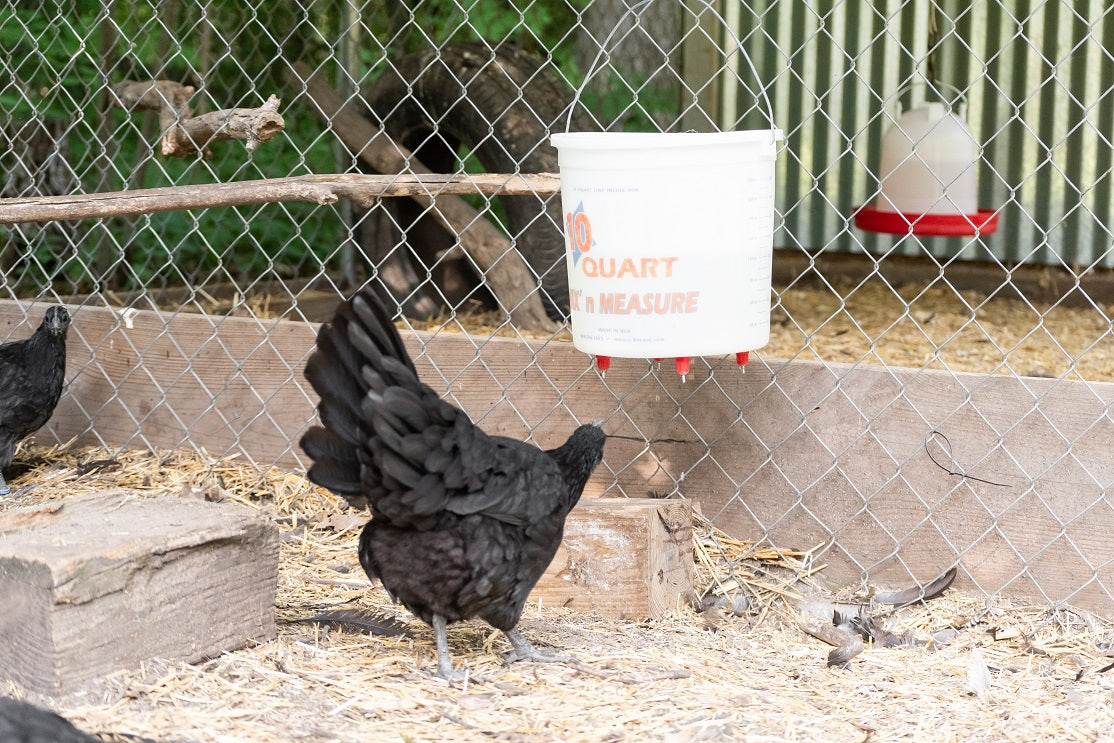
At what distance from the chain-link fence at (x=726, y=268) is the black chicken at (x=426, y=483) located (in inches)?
25.9

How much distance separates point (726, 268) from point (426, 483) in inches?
29.0

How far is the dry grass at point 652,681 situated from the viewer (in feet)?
7.06

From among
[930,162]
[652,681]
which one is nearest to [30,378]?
[652,681]

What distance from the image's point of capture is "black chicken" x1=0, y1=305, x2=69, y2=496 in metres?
3.68

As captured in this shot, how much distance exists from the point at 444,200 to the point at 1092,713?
8.72 ft

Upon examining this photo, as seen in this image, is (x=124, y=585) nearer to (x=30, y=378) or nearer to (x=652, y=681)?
(x=652, y=681)

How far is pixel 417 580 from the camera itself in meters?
2.38

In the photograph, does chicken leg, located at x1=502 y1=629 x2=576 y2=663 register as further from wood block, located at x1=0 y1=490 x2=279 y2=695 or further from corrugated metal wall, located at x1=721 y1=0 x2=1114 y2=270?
corrugated metal wall, located at x1=721 y1=0 x2=1114 y2=270

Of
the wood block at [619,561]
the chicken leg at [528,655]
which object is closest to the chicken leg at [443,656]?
the chicken leg at [528,655]

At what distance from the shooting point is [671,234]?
87.4 inches

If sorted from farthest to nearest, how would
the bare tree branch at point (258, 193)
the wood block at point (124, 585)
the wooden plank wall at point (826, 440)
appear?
the wooden plank wall at point (826, 440)
the bare tree branch at point (258, 193)
the wood block at point (124, 585)

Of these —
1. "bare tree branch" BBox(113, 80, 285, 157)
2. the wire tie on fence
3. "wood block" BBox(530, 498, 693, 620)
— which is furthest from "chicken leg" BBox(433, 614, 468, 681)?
the wire tie on fence

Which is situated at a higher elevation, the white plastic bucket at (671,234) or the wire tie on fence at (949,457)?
the white plastic bucket at (671,234)

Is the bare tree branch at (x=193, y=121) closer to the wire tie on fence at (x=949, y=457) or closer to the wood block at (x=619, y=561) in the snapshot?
the wood block at (x=619, y=561)
